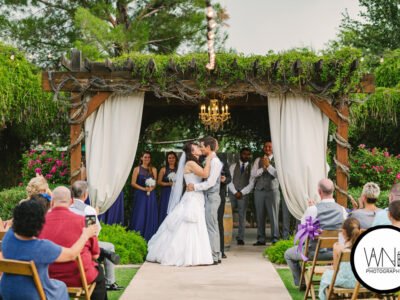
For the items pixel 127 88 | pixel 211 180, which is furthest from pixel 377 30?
pixel 211 180

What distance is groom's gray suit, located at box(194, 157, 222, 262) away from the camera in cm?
1022

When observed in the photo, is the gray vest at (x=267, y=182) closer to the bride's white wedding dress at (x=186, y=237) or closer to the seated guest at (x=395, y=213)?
the bride's white wedding dress at (x=186, y=237)

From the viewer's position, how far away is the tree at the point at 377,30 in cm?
2705

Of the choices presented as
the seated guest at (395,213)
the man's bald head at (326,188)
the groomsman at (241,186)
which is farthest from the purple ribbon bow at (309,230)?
the groomsman at (241,186)

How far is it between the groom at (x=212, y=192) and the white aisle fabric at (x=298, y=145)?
109 cm

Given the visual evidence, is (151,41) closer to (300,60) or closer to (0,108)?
(0,108)

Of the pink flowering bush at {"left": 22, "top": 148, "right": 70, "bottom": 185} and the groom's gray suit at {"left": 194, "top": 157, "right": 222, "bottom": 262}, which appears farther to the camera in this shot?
the pink flowering bush at {"left": 22, "top": 148, "right": 70, "bottom": 185}

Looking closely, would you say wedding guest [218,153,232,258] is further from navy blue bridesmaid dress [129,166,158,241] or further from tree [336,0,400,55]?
tree [336,0,400,55]

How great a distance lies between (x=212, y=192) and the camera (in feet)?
34.0

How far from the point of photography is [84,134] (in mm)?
10945

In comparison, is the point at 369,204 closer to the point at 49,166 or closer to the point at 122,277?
the point at 122,277

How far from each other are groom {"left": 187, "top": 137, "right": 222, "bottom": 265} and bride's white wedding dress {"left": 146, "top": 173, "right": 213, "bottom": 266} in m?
0.10

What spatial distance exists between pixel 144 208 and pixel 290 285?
408cm

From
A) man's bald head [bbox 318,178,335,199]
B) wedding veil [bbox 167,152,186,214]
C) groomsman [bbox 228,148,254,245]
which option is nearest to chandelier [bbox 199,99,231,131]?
groomsman [bbox 228,148,254,245]
